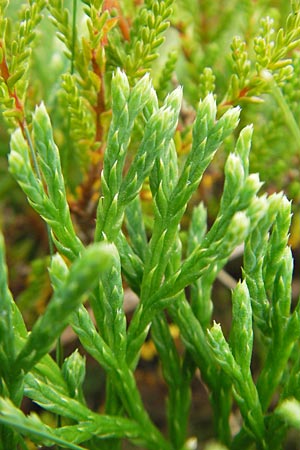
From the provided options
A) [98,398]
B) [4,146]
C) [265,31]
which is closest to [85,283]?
[265,31]

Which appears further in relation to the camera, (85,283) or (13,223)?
(13,223)

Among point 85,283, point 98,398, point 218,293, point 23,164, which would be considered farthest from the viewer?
point 218,293

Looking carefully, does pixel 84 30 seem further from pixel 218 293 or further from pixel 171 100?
pixel 218 293

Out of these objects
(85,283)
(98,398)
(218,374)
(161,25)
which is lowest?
(98,398)

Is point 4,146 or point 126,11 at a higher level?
point 126,11

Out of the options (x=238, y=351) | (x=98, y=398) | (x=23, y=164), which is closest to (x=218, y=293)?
(x=98, y=398)

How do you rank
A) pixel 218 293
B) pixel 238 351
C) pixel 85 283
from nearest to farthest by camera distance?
pixel 85 283
pixel 238 351
pixel 218 293

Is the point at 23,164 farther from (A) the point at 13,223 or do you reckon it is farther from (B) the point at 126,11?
(A) the point at 13,223
